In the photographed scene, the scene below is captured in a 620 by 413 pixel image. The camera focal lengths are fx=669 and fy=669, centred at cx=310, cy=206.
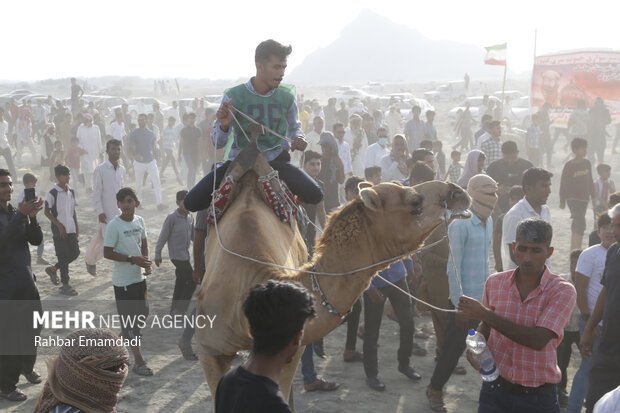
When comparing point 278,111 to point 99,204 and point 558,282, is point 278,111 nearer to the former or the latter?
point 558,282

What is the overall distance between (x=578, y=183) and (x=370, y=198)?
29.5ft

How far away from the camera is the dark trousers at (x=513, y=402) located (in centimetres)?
432

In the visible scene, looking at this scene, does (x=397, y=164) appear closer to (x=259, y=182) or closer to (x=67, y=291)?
(x=67, y=291)

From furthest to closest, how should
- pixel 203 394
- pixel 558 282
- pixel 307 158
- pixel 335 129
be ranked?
1. pixel 335 129
2. pixel 307 158
3. pixel 203 394
4. pixel 558 282

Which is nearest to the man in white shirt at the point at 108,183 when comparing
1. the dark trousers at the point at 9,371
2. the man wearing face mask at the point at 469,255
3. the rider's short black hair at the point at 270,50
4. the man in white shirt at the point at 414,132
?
the dark trousers at the point at 9,371

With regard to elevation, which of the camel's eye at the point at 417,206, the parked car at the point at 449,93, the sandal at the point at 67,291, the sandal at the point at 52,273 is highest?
the parked car at the point at 449,93

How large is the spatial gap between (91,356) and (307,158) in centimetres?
742

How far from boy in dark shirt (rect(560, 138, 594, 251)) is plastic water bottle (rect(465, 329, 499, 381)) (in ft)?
29.1

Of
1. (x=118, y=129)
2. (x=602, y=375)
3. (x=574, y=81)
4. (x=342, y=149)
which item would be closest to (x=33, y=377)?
(x=602, y=375)

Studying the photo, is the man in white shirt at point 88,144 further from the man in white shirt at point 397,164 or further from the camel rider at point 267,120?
the camel rider at point 267,120

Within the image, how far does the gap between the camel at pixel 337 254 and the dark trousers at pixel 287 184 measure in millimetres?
934

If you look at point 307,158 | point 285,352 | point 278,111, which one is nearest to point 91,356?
point 285,352

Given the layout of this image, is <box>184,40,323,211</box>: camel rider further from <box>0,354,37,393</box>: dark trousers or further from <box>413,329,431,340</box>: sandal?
<box>413,329,431,340</box>: sandal

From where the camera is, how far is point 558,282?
14.2 ft
